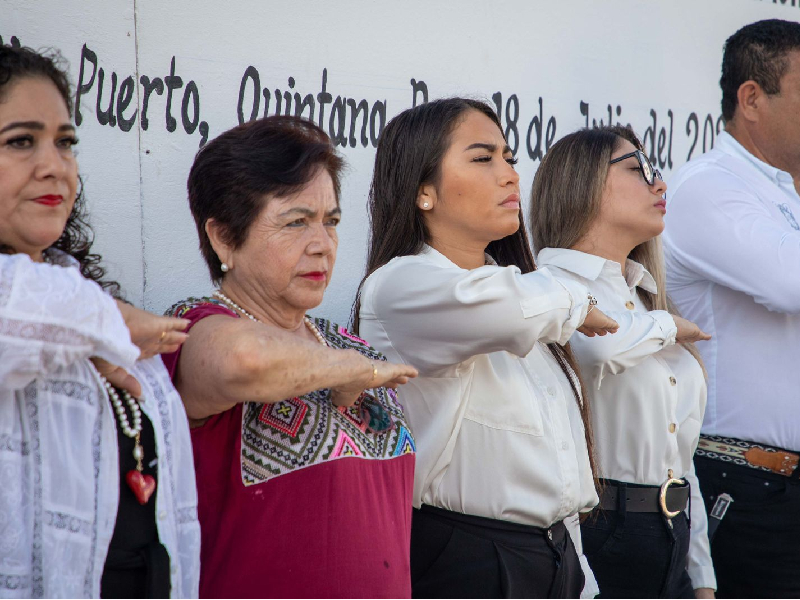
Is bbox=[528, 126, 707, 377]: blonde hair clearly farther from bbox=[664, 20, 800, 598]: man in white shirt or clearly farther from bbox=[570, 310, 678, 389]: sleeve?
bbox=[570, 310, 678, 389]: sleeve

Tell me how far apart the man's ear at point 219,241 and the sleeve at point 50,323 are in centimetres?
56

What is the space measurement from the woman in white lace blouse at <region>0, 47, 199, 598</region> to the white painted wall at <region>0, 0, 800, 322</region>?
849 mm

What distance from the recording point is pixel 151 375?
1.74m

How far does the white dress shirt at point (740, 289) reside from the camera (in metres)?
2.99

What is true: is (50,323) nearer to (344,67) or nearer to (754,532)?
(344,67)

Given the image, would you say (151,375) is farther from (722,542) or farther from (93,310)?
(722,542)

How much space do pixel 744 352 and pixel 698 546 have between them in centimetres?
65

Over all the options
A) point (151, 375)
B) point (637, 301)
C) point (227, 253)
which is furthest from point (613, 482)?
point (151, 375)

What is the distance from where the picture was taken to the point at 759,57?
11.3 feet

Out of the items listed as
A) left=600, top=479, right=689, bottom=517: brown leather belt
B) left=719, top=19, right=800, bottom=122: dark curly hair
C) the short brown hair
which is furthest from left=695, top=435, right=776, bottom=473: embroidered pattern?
the short brown hair

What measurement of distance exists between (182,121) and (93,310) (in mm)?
1445

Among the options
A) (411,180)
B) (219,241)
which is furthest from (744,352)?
(219,241)

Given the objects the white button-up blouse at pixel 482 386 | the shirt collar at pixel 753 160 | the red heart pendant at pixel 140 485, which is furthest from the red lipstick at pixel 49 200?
the shirt collar at pixel 753 160

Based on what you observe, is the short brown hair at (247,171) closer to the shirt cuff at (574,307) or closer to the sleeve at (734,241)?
the shirt cuff at (574,307)
